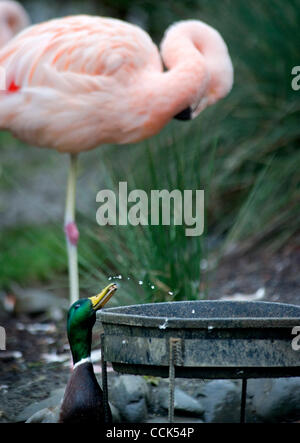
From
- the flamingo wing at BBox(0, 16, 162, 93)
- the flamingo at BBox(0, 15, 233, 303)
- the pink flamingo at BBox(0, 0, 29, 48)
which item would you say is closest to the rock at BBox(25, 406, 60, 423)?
the flamingo at BBox(0, 15, 233, 303)

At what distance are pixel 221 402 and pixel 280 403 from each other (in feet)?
0.80

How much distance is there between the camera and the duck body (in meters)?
2.67

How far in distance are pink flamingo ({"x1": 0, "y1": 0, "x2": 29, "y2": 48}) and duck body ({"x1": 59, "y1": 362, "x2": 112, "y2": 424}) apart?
240 centimetres

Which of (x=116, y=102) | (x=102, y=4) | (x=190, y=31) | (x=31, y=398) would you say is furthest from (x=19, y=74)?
(x=102, y=4)

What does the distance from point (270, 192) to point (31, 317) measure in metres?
1.75

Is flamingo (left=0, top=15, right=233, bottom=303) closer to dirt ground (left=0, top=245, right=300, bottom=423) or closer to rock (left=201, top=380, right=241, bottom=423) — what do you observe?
dirt ground (left=0, top=245, right=300, bottom=423)

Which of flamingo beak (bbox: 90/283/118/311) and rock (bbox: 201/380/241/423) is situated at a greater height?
flamingo beak (bbox: 90/283/118/311)

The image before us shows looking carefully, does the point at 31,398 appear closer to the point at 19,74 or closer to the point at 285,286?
the point at 19,74

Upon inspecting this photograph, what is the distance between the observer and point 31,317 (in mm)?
5312

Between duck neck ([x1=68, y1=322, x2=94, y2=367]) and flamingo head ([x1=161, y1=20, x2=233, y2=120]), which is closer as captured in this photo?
duck neck ([x1=68, y1=322, x2=94, y2=367])

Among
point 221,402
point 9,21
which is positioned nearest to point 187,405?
point 221,402

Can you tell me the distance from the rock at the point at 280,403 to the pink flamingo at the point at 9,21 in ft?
8.07

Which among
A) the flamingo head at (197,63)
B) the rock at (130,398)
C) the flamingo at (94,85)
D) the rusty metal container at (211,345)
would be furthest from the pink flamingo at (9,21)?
the rusty metal container at (211,345)

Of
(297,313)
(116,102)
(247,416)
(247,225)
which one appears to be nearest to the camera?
(297,313)
